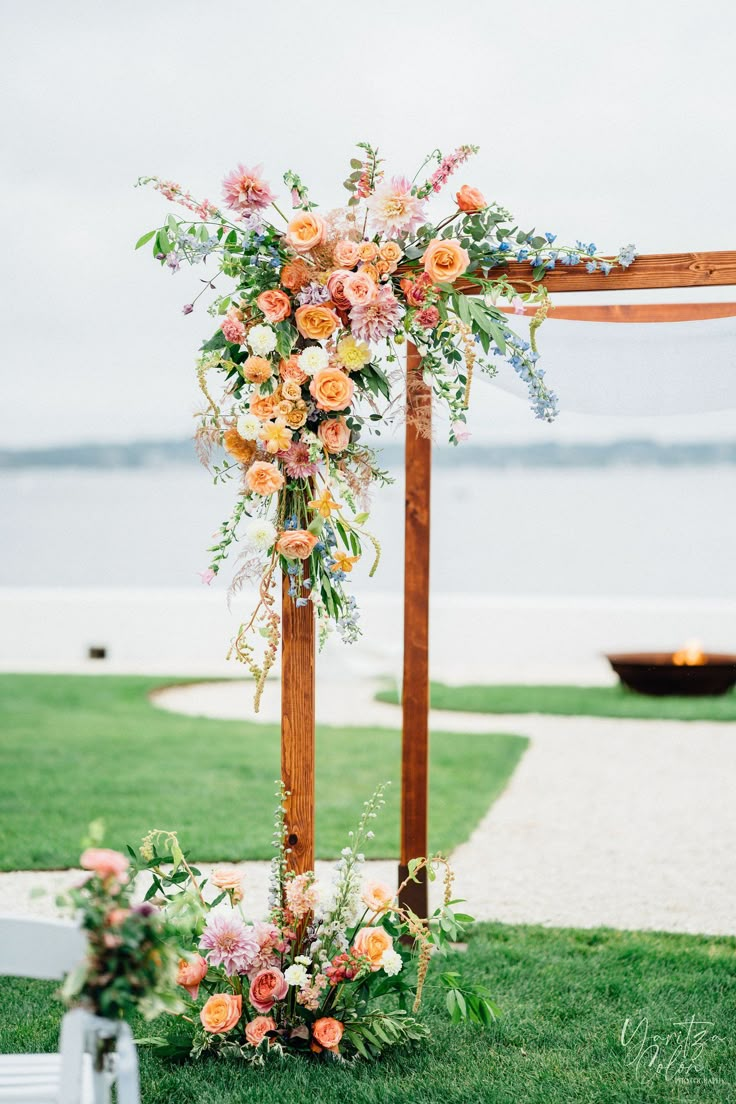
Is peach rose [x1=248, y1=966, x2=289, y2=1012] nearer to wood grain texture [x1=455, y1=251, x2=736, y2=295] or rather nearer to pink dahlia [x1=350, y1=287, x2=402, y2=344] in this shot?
pink dahlia [x1=350, y1=287, x2=402, y2=344]

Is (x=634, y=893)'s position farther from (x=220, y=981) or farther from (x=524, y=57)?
(x=524, y=57)

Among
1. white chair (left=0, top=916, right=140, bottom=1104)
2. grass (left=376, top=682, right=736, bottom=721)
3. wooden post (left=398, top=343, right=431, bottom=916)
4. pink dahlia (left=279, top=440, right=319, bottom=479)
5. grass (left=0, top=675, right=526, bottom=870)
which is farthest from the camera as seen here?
grass (left=376, top=682, right=736, bottom=721)

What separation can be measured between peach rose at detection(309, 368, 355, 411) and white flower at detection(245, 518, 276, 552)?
13.7 inches

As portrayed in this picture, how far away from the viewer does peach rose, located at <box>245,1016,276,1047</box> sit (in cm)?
308

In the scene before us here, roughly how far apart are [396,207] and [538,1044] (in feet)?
8.00

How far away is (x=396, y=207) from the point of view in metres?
2.98

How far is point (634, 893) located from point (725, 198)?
51.8ft

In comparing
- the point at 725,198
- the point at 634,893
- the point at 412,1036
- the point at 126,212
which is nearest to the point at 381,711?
the point at 634,893

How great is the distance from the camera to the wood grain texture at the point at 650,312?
3885mm

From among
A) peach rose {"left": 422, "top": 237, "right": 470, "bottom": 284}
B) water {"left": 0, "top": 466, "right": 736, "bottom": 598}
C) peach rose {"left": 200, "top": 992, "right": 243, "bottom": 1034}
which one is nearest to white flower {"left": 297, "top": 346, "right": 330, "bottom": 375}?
peach rose {"left": 422, "top": 237, "right": 470, "bottom": 284}

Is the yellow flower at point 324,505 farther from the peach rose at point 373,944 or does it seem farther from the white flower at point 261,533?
the peach rose at point 373,944

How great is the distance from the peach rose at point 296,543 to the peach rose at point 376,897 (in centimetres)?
97

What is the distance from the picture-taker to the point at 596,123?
Answer: 18.9 m

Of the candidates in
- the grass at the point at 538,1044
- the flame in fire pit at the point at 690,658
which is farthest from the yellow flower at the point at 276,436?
the flame in fire pit at the point at 690,658
